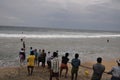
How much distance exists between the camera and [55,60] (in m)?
11.3

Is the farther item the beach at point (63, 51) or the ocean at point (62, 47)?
the ocean at point (62, 47)

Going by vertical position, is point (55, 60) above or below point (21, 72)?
above

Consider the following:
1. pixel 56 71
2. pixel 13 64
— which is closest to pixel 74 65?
pixel 56 71

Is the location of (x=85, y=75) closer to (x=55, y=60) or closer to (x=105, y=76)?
(x=105, y=76)

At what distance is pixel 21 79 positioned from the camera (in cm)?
1381

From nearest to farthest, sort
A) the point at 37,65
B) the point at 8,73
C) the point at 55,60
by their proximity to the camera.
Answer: the point at 55,60 < the point at 8,73 < the point at 37,65

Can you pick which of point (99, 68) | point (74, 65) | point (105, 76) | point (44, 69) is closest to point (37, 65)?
point (44, 69)

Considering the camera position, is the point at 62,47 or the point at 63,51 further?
the point at 62,47

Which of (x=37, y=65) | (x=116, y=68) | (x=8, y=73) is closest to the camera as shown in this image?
(x=116, y=68)

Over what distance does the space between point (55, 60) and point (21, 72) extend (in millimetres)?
5300

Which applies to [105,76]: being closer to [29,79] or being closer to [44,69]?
[44,69]

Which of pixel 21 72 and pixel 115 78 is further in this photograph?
pixel 21 72

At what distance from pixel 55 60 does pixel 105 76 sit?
6.39 m

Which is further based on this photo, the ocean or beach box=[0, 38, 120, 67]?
the ocean
